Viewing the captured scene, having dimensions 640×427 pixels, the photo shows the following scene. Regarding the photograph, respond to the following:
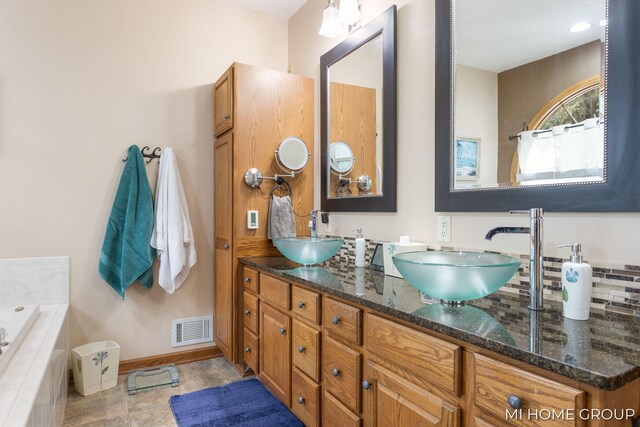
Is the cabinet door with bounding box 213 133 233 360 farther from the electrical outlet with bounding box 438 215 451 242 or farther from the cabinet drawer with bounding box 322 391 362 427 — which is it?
the electrical outlet with bounding box 438 215 451 242

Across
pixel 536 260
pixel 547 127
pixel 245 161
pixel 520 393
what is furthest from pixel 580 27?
pixel 245 161

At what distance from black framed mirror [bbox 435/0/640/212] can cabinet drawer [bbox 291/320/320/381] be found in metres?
0.80

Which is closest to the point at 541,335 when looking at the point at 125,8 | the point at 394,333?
the point at 394,333

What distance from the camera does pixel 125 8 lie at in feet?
8.61

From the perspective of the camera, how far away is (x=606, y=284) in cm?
115

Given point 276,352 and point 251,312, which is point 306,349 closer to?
point 276,352

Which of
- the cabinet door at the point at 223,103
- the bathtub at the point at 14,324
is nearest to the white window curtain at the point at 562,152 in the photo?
the cabinet door at the point at 223,103

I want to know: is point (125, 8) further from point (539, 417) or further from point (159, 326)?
point (539, 417)

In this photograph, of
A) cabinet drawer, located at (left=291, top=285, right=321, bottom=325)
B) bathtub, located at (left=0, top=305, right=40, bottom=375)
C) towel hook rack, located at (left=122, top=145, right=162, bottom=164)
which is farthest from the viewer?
towel hook rack, located at (left=122, top=145, right=162, bottom=164)

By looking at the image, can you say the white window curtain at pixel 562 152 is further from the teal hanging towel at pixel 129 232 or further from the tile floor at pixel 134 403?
the teal hanging towel at pixel 129 232

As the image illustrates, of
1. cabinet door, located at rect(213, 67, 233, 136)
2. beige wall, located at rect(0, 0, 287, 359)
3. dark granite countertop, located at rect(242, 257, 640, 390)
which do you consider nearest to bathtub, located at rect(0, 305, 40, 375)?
beige wall, located at rect(0, 0, 287, 359)

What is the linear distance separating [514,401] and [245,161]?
2.05m

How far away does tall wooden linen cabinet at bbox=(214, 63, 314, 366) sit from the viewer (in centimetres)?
250

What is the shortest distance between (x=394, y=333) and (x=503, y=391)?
38 cm
